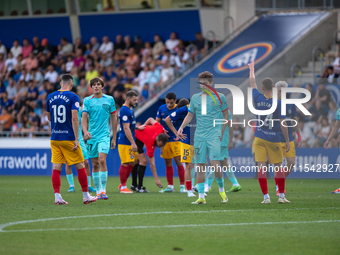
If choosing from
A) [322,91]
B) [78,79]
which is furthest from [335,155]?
[78,79]

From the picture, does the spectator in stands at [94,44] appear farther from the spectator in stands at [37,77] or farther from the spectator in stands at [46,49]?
the spectator in stands at [37,77]

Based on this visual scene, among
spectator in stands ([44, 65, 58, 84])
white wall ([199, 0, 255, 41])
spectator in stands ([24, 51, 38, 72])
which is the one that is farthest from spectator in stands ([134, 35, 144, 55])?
spectator in stands ([24, 51, 38, 72])

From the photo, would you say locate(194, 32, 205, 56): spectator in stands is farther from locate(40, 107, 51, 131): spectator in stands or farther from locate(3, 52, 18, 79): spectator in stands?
locate(3, 52, 18, 79): spectator in stands

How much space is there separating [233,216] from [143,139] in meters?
5.99

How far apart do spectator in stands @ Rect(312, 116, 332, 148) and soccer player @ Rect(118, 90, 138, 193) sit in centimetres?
778

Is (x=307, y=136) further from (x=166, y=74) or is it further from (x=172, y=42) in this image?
(x=172, y=42)

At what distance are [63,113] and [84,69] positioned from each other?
17.7 metres

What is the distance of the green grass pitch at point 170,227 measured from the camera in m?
5.91

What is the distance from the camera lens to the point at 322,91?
1934 centimetres

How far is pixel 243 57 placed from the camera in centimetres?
2495

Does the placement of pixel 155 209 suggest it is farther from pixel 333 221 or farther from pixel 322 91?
pixel 322 91

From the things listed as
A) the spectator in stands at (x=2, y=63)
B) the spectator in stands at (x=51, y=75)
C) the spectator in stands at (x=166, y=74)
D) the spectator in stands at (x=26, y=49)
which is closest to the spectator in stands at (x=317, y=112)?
the spectator in stands at (x=166, y=74)

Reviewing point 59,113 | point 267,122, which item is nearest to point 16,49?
point 59,113

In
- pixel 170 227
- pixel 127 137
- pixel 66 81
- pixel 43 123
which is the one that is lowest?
pixel 170 227
